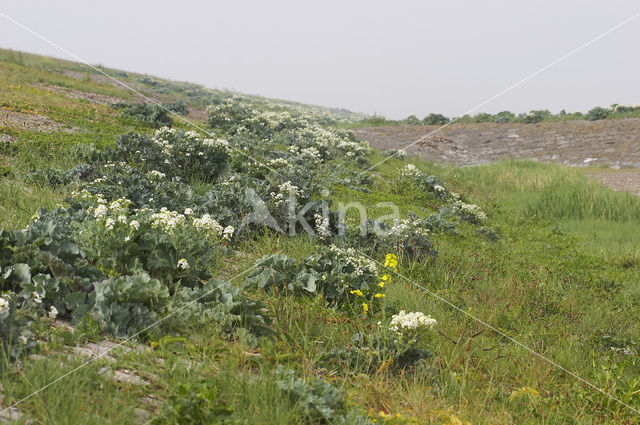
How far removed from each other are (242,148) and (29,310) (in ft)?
28.5

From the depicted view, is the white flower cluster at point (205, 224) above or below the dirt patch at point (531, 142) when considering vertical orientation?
below

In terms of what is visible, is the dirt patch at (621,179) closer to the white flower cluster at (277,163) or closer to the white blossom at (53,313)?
the white flower cluster at (277,163)

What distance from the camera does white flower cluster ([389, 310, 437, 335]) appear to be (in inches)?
152

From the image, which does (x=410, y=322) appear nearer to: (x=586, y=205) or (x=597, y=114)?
(x=586, y=205)

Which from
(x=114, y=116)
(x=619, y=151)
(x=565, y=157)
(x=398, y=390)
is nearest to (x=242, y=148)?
(x=114, y=116)

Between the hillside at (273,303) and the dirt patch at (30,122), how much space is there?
0.75 ft

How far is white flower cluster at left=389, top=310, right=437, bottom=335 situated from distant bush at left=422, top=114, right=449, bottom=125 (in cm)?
2659

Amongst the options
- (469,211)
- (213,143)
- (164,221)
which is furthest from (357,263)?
(469,211)

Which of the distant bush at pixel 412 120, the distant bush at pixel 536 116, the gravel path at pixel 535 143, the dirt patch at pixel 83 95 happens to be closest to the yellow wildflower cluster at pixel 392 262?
the gravel path at pixel 535 143

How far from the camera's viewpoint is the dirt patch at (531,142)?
2019 cm

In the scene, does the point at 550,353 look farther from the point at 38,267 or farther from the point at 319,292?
the point at 38,267

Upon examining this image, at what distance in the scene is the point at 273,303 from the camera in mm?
4602

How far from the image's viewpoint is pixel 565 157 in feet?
67.5

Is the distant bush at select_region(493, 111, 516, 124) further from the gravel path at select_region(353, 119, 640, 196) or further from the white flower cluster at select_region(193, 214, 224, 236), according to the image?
the white flower cluster at select_region(193, 214, 224, 236)
